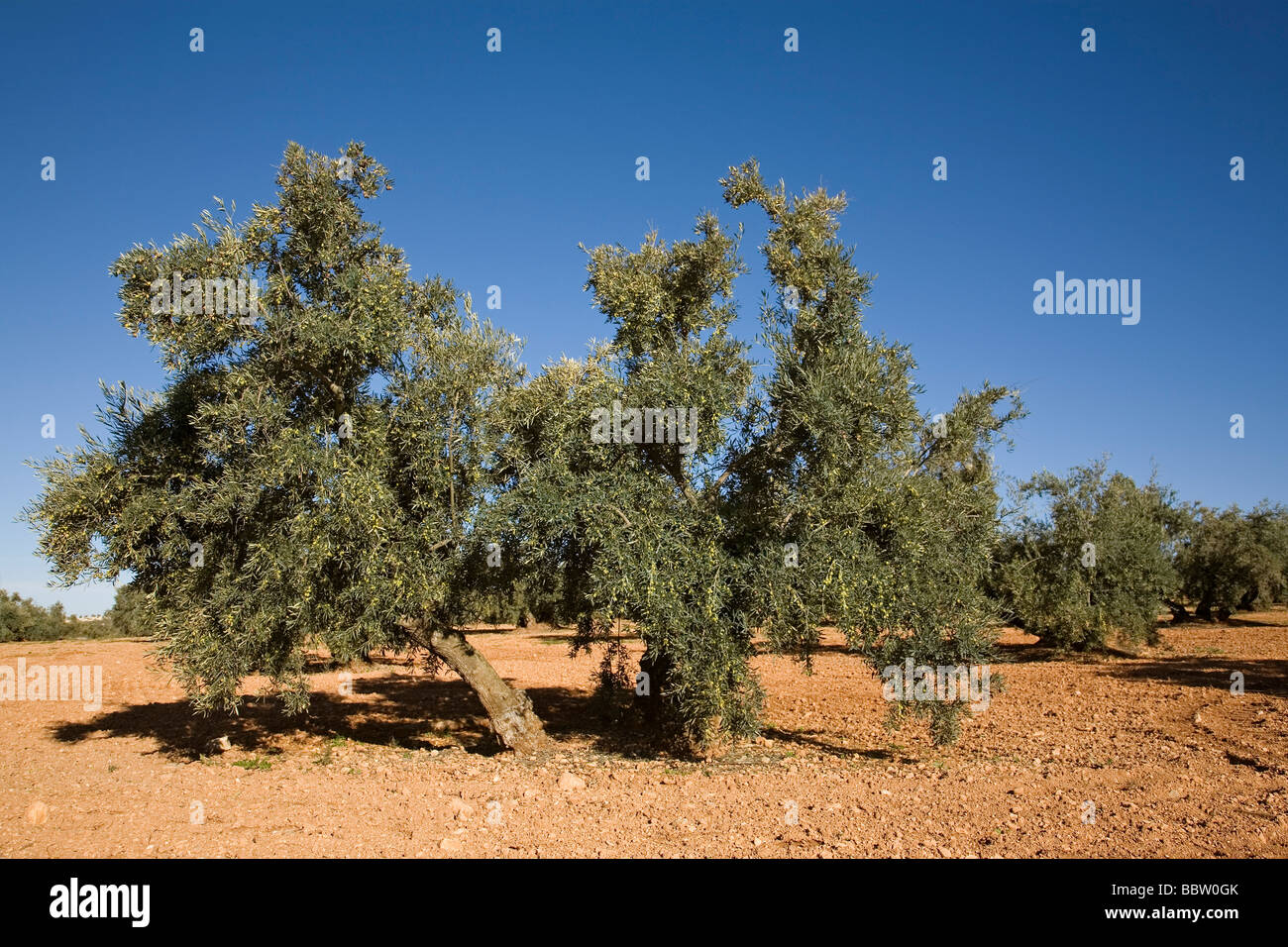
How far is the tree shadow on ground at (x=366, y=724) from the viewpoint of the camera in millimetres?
14969

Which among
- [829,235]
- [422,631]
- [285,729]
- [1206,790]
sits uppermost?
[829,235]

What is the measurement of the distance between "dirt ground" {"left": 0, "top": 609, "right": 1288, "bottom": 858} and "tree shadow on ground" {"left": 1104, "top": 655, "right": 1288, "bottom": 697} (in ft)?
0.70

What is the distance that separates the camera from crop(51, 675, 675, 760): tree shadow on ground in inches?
589

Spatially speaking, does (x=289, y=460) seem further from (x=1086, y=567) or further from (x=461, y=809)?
(x=1086, y=567)

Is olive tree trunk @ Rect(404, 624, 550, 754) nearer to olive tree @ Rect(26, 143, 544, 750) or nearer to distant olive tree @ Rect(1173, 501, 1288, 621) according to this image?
olive tree @ Rect(26, 143, 544, 750)

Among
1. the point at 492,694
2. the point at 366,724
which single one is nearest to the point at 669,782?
the point at 492,694

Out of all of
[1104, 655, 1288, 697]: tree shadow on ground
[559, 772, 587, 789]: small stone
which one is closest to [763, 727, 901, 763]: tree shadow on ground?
[559, 772, 587, 789]: small stone

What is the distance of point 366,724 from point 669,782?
917 cm

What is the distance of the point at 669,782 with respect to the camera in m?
10.9

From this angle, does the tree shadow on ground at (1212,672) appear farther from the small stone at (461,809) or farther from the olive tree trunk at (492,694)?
the small stone at (461,809)

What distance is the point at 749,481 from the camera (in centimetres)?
1229
